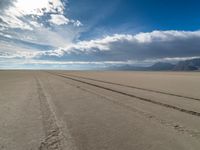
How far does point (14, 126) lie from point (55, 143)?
2.23 m

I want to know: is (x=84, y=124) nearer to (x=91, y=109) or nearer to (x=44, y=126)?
(x=44, y=126)

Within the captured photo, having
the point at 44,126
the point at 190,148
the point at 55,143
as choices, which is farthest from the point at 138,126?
the point at 44,126

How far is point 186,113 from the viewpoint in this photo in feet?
22.7

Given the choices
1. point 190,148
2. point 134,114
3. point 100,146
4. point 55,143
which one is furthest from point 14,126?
point 190,148

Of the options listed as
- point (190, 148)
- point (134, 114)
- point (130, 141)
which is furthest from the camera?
point (134, 114)

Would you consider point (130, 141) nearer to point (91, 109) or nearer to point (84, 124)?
point (84, 124)

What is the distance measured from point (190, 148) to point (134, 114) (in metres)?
2.95

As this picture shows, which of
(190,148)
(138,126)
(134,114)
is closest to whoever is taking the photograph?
(190,148)

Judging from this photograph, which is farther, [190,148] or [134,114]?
[134,114]

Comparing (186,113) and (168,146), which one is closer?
(168,146)

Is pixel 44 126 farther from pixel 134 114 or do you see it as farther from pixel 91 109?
pixel 134 114

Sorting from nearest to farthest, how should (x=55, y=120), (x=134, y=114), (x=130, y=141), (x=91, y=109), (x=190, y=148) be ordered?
(x=190, y=148), (x=130, y=141), (x=55, y=120), (x=134, y=114), (x=91, y=109)

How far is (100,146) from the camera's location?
4.02m

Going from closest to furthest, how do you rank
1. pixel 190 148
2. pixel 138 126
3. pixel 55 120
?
pixel 190 148 → pixel 138 126 → pixel 55 120
